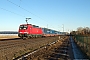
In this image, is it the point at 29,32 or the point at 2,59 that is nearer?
the point at 2,59

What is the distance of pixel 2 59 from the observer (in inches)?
534

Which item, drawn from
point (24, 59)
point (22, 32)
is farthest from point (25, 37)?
point (24, 59)

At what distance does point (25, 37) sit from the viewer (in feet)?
154

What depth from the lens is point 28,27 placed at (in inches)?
1889

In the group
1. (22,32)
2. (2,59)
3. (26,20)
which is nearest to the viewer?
(2,59)

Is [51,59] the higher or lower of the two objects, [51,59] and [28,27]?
the lower

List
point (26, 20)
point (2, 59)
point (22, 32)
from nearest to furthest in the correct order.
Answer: point (2, 59)
point (22, 32)
point (26, 20)

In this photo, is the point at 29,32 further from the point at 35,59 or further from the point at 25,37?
the point at 35,59

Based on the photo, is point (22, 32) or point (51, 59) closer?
point (51, 59)

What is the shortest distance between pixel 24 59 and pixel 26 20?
1480 inches

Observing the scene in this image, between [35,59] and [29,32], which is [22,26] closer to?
[29,32]

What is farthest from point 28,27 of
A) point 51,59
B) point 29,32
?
point 51,59

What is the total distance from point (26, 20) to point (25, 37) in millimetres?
6028

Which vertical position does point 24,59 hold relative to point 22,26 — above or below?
below
